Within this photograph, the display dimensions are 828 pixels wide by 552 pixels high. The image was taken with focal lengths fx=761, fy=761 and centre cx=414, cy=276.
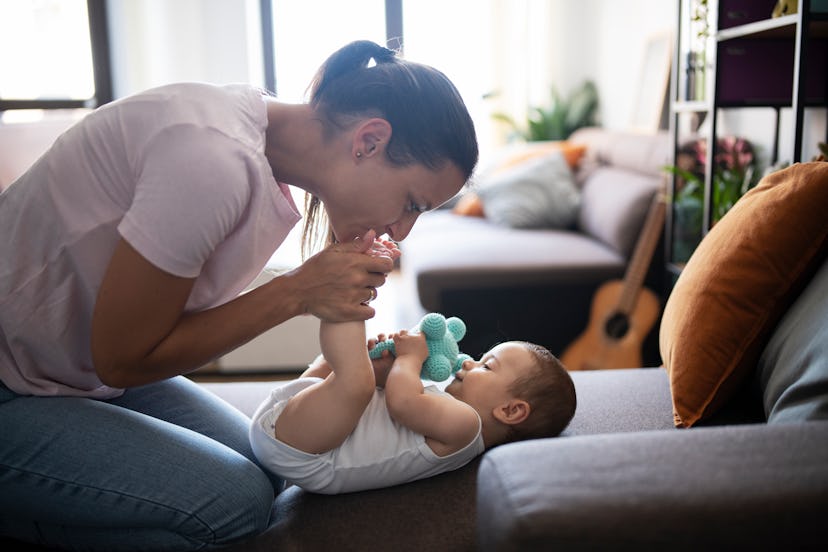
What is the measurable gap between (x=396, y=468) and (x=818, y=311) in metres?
0.67

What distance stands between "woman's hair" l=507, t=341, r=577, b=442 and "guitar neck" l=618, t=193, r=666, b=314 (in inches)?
65.2

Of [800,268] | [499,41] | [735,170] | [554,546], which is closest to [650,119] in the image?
[735,170]

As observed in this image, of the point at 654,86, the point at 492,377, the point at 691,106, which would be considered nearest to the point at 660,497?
the point at 492,377

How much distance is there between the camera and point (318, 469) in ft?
3.76

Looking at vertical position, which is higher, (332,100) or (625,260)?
(332,100)

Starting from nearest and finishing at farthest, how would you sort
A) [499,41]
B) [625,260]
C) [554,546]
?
1. [554,546]
2. [625,260]
3. [499,41]

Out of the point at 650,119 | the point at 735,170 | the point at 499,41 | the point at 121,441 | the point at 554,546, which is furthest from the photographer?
the point at 499,41

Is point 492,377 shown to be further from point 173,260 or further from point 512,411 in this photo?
point 173,260

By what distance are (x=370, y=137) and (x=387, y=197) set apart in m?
0.10

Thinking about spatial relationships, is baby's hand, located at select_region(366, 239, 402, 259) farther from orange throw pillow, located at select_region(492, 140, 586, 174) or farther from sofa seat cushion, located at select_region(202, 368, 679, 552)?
orange throw pillow, located at select_region(492, 140, 586, 174)

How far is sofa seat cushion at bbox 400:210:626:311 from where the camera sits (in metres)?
2.90

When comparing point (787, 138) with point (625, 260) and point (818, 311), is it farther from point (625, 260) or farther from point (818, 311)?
point (818, 311)

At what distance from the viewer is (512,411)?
1.29 meters

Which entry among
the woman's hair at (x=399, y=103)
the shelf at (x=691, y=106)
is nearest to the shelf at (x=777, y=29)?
the shelf at (x=691, y=106)
